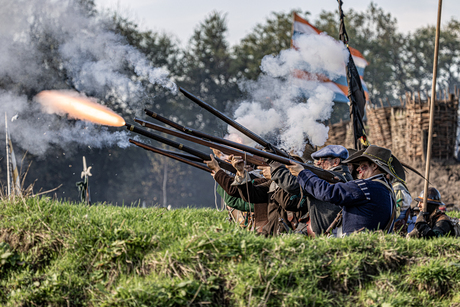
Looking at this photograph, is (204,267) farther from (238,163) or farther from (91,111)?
(91,111)

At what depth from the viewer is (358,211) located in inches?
199

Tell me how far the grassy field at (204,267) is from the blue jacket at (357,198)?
34cm

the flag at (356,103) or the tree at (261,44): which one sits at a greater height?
the tree at (261,44)

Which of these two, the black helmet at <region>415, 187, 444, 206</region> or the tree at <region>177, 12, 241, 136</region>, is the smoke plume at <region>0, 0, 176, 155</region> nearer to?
the black helmet at <region>415, 187, 444, 206</region>

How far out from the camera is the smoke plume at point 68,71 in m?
10.9

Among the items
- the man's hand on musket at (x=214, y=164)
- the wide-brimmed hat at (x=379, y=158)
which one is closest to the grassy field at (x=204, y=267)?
the wide-brimmed hat at (x=379, y=158)

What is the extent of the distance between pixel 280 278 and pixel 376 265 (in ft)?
3.32

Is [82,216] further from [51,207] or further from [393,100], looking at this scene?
[393,100]

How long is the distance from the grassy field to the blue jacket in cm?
34

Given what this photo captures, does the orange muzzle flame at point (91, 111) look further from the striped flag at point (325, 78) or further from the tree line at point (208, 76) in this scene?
the tree line at point (208, 76)

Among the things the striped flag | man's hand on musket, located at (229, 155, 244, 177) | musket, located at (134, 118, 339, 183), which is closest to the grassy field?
musket, located at (134, 118, 339, 183)

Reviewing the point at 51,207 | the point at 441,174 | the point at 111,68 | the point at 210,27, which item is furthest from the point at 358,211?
the point at 210,27

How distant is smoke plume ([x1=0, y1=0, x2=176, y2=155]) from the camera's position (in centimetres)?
1093

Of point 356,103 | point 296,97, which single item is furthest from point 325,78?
point 356,103
